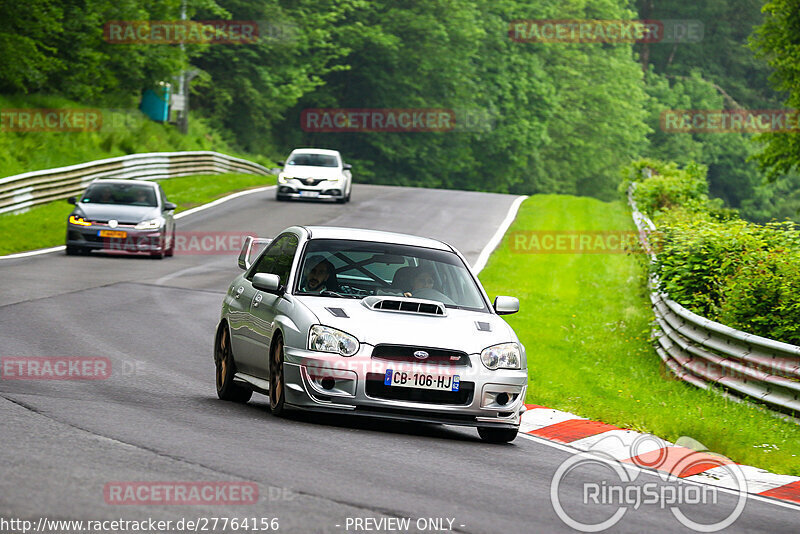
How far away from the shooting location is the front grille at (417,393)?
9.36 m

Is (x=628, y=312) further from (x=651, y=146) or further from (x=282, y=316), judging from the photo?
(x=651, y=146)

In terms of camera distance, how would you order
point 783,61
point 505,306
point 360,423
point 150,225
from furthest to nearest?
point 783,61
point 150,225
point 505,306
point 360,423

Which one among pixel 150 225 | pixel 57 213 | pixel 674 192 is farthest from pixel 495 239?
pixel 57 213

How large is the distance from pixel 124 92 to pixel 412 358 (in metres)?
38.2

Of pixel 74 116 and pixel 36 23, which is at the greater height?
pixel 36 23

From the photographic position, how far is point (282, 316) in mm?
9898

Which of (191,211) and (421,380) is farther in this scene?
(191,211)

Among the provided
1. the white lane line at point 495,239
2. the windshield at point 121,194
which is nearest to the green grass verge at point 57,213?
the windshield at point 121,194

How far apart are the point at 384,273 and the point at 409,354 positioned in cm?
153

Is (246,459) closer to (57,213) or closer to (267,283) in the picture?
(267,283)

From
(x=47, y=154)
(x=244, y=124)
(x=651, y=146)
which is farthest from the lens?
(x=651, y=146)

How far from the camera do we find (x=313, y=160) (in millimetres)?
38844

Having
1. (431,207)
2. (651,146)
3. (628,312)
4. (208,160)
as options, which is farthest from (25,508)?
(651,146)

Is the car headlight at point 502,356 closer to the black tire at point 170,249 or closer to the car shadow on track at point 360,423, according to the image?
the car shadow on track at point 360,423
